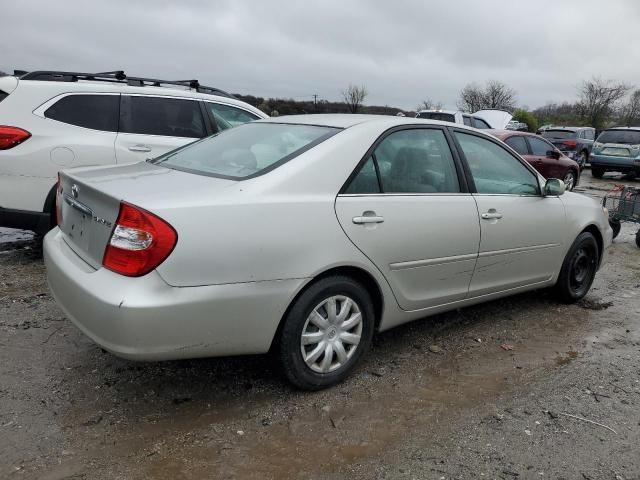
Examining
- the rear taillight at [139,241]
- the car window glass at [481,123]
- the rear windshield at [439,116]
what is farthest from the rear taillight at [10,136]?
the car window glass at [481,123]

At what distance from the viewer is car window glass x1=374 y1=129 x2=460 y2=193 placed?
340cm

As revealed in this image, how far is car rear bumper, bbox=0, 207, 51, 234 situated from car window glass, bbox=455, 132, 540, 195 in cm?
360

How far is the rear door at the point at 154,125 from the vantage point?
5582mm

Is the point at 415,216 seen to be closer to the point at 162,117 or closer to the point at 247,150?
the point at 247,150

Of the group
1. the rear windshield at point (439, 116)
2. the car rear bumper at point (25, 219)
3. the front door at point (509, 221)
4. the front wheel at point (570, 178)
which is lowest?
the car rear bumper at point (25, 219)

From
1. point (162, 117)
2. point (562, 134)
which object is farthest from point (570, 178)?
point (162, 117)

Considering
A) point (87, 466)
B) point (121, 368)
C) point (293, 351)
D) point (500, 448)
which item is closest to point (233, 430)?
point (293, 351)

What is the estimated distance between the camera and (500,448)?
2.74 m

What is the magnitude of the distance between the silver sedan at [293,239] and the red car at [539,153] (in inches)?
280

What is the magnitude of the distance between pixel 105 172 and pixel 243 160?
80 centimetres

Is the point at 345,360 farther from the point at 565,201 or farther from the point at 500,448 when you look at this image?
the point at 565,201

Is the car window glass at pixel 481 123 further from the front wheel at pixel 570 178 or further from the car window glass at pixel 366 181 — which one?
the car window glass at pixel 366 181

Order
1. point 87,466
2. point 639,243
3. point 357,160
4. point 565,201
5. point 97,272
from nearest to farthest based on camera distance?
point 87,466, point 97,272, point 357,160, point 565,201, point 639,243

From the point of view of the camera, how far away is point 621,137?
17406 mm
